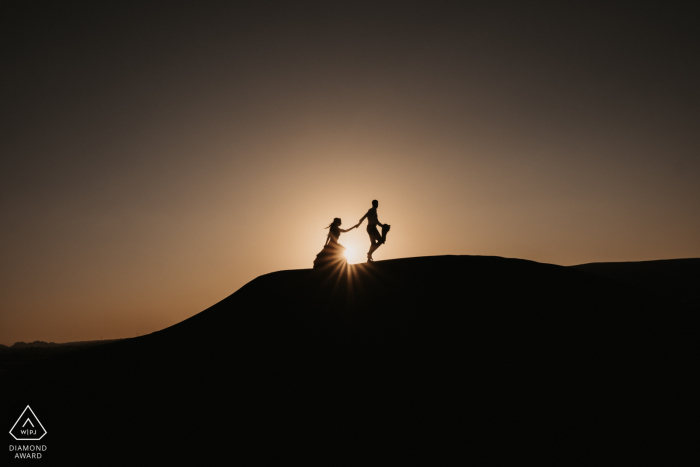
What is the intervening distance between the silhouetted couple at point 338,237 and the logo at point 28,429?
10060 millimetres

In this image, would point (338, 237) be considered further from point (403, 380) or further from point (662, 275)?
point (662, 275)

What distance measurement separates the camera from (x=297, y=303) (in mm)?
14188

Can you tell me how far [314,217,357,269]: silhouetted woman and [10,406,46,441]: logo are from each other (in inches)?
395

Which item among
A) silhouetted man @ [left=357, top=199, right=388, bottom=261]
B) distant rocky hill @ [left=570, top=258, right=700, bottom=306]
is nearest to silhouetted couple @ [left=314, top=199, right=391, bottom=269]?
silhouetted man @ [left=357, top=199, right=388, bottom=261]

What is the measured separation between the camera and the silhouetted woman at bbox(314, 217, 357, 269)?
1603 centimetres

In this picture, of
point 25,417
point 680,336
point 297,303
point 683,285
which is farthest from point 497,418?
point 683,285

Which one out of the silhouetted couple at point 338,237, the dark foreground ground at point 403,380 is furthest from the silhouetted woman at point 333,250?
the dark foreground ground at point 403,380

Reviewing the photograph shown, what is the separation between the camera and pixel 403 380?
9.70 meters

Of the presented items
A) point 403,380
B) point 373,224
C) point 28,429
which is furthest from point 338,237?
point 28,429

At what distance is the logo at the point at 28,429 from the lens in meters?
10.4

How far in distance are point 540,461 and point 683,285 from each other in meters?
37.3

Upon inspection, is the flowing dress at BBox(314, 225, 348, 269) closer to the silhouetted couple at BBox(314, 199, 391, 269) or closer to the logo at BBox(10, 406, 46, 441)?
the silhouetted couple at BBox(314, 199, 391, 269)

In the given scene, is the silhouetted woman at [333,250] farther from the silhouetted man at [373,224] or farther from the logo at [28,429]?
the logo at [28,429]

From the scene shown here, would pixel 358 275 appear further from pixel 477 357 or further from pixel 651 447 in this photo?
pixel 651 447
